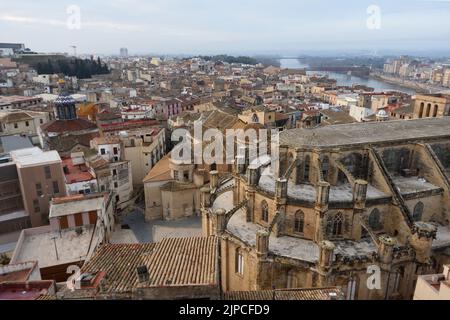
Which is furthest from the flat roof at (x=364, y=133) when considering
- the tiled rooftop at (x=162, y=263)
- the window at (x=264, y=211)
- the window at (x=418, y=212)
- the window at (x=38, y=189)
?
the window at (x=38, y=189)

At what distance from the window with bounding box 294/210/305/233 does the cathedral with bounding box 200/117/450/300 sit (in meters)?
0.07

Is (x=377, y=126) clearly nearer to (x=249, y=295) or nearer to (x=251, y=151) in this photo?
(x=251, y=151)

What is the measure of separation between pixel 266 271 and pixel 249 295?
6.21 m

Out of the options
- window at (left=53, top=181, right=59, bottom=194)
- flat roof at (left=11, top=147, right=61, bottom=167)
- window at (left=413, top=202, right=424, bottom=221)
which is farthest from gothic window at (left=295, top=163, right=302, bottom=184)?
window at (left=53, top=181, right=59, bottom=194)

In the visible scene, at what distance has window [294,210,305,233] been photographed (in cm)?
2330

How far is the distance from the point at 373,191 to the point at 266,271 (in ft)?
31.3

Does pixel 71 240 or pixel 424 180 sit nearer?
pixel 424 180

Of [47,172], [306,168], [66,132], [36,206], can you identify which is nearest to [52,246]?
[36,206]

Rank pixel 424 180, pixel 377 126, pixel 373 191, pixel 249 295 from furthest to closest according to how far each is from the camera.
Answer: pixel 377 126, pixel 424 180, pixel 373 191, pixel 249 295
